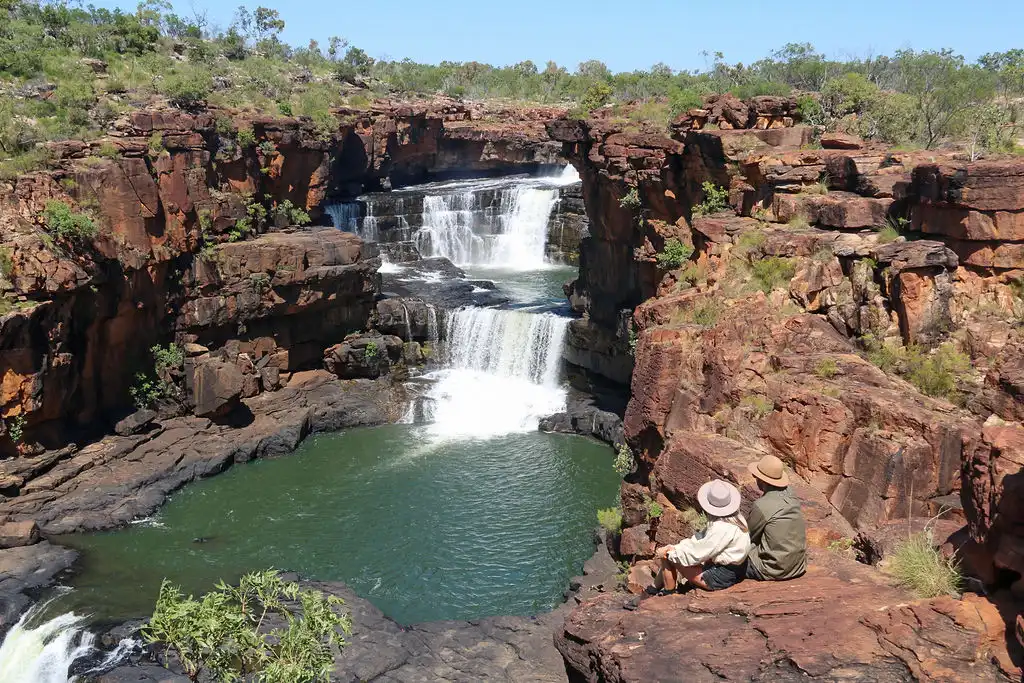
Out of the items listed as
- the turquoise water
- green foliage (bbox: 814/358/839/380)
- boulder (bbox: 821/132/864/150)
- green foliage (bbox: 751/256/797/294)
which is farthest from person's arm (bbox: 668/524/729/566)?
boulder (bbox: 821/132/864/150)

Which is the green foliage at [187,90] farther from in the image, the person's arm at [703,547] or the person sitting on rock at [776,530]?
the person sitting on rock at [776,530]

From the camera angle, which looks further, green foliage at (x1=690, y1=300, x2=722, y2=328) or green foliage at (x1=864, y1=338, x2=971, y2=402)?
green foliage at (x1=690, y1=300, x2=722, y2=328)

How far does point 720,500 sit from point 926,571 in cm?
184

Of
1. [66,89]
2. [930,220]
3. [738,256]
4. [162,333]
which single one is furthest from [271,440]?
[930,220]

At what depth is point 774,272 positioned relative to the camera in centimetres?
1510

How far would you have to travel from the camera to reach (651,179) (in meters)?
25.1

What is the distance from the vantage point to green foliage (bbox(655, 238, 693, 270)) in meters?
23.7

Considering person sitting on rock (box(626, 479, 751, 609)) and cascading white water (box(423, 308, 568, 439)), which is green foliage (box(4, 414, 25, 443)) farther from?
person sitting on rock (box(626, 479, 751, 609))

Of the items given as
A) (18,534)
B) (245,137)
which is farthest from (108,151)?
(18,534)

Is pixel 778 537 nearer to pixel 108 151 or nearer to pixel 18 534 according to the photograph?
pixel 18 534

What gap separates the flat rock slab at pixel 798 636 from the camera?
649 centimetres

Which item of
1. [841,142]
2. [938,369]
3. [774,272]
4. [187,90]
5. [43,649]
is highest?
[841,142]

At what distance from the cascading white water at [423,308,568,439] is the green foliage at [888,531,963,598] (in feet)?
64.6

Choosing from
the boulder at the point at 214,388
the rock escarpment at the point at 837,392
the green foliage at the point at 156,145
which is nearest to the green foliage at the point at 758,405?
the rock escarpment at the point at 837,392
